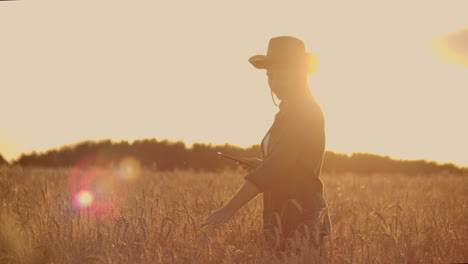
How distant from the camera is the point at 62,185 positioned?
29.4ft

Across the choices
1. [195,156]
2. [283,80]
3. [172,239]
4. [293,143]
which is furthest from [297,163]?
[195,156]

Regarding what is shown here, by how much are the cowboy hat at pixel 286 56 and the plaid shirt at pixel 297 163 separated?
0.27 m

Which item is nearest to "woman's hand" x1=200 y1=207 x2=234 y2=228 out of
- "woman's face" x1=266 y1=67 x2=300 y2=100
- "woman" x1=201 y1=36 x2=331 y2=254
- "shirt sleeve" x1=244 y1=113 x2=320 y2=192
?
"shirt sleeve" x1=244 y1=113 x2=320 y2=192

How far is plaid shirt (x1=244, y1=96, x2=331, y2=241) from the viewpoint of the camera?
437cm

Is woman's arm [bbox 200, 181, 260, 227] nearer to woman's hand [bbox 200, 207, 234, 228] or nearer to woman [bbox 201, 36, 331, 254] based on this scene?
woman's hand [bbox 200, 207, 234, 228]

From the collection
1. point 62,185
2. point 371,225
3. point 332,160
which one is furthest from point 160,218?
point 332,160

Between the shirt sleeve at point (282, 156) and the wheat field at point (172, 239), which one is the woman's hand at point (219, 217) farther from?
the shirt sleeve at point (282, 156)

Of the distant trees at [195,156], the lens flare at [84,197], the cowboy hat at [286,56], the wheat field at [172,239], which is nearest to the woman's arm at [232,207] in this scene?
the wheat field at [172,239]

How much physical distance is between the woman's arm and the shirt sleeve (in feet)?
0.18

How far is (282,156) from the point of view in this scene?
4316 mm

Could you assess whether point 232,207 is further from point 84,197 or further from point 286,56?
point 84,197

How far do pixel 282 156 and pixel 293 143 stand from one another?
124 mm

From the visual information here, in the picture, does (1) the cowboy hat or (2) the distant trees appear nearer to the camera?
(1) the cowboy hat

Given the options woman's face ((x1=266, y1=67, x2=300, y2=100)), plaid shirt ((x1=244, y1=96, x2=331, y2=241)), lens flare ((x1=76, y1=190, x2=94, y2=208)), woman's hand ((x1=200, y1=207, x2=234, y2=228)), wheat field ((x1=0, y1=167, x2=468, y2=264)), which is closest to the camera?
woman's hand ((x1=200, y1=207, x2=234, y2=228))
